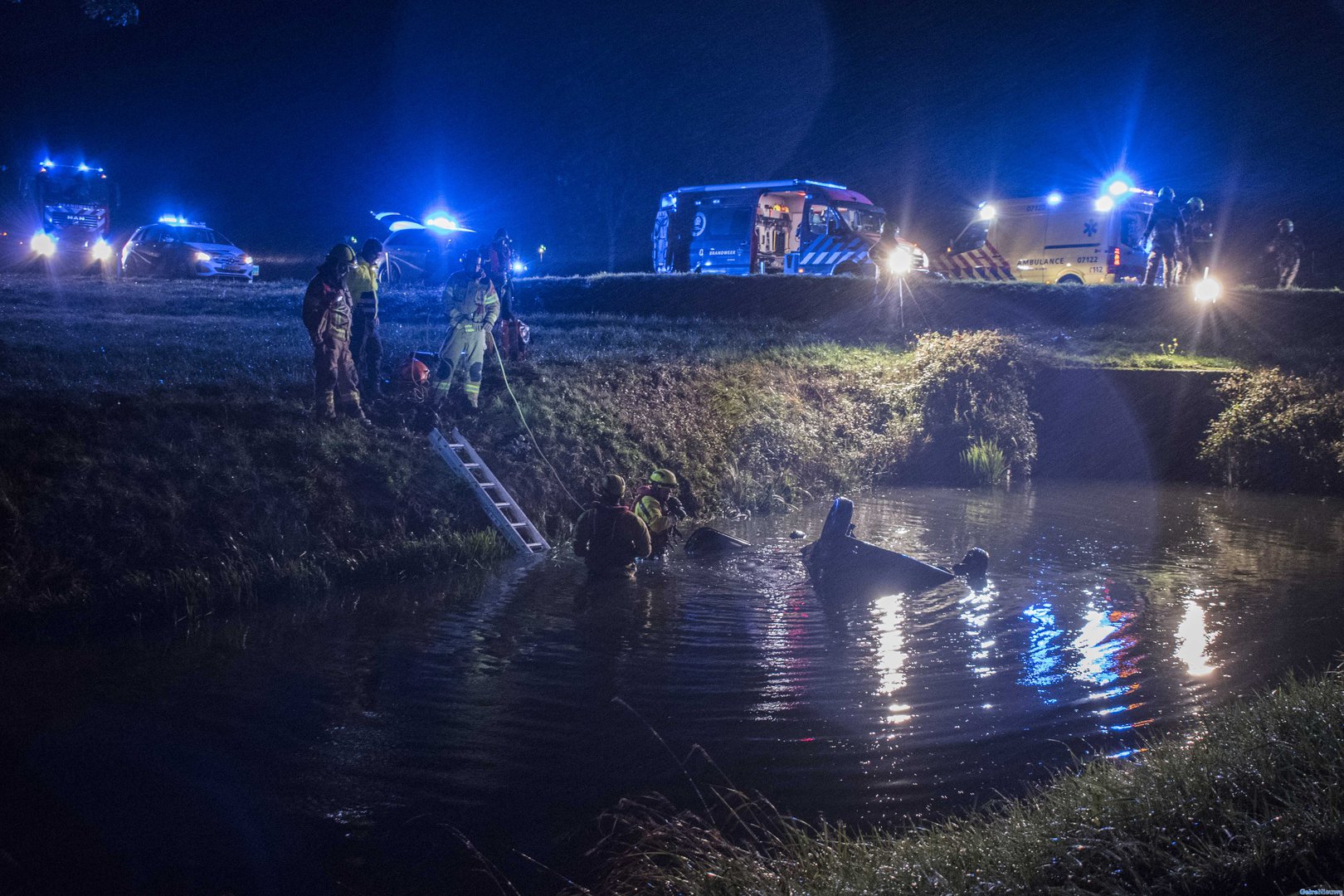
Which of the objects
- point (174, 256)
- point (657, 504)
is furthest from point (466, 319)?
point (174, 256)

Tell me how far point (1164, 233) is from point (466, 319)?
54.4ft

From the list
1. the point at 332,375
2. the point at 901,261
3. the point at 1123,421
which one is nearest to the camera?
the point at 332,375

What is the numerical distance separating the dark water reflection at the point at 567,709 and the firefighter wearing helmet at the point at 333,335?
299 cm

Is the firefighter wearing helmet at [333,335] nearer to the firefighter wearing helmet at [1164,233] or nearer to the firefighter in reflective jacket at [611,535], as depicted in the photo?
the firefighter in reflective jacket at [611,535]

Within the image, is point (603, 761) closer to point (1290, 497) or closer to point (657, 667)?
point (657, 667)

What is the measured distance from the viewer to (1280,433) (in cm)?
1745

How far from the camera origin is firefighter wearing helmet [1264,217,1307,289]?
2436cm

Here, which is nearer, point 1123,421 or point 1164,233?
point 1123,421

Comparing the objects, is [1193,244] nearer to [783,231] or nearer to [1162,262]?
[1162,262]

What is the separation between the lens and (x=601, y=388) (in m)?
15.2

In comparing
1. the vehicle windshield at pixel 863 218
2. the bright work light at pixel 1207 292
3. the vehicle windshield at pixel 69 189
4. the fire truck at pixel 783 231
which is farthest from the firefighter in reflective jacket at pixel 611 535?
the vehicle windshield at pixel 69 189

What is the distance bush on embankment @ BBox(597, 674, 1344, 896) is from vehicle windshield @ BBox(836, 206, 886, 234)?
21.5 metres

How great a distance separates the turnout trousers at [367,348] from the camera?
1260 cm

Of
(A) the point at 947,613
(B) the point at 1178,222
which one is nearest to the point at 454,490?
(A) the point at 947,613
